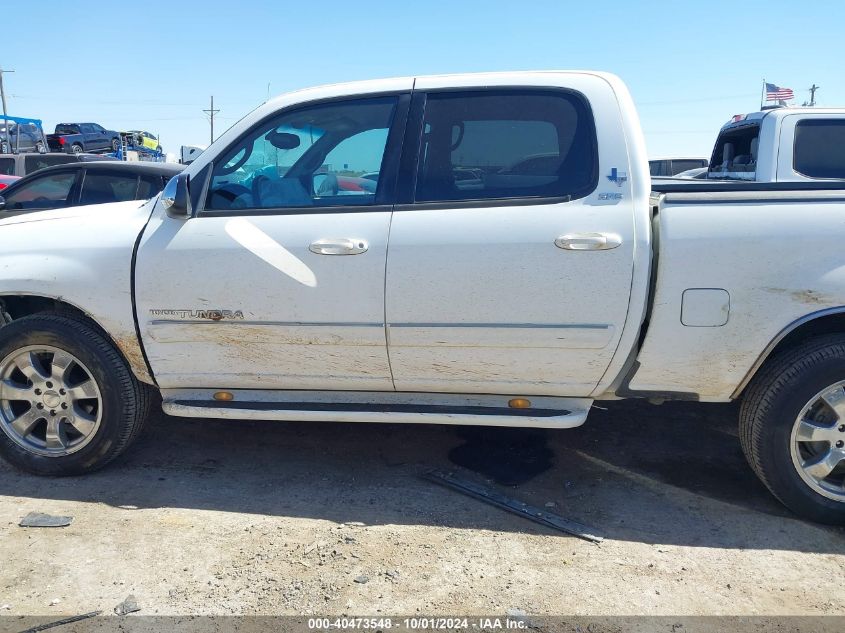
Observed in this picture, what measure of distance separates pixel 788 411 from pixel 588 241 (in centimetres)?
119

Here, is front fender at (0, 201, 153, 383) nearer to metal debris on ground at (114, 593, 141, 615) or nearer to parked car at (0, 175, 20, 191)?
metal debris on ground at (114, 593, 141, 615)

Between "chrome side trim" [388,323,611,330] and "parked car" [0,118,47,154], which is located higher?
"parked car" [0,118,47,154]

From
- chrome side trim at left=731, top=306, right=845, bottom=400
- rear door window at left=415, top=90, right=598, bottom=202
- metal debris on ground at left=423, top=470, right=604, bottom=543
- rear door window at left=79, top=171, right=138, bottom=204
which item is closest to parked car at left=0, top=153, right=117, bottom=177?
rear door window at left=79, top=171, right=138, bottom=204

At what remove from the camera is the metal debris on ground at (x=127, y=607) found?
2.55m

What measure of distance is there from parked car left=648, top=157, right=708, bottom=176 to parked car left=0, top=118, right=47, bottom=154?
70.2ft

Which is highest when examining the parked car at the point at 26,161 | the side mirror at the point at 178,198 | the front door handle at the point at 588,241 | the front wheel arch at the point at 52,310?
the parked car at the point at 26,161

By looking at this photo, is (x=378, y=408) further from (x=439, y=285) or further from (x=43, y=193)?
(x=43, y=193)

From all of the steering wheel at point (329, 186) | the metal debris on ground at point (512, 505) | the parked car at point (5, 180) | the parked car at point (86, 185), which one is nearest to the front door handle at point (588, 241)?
the steering wheel at point (329, 186)

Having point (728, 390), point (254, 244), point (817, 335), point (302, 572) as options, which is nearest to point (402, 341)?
point (254, 244)

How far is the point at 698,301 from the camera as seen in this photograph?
3.01 m

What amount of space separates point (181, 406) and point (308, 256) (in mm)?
1053

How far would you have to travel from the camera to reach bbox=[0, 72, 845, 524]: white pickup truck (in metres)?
3.01

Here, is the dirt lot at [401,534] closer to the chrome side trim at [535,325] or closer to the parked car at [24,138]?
the chrome side trim at [535,325]

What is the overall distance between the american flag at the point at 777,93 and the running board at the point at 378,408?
8.99 meters
